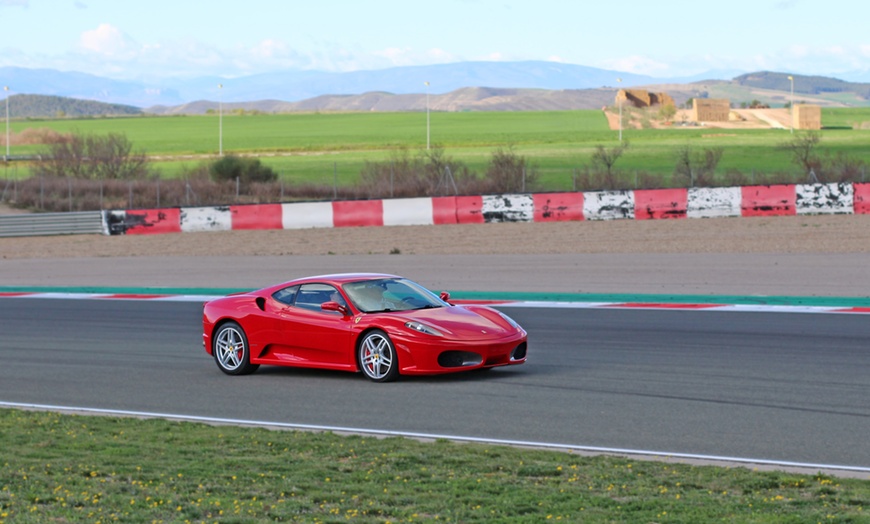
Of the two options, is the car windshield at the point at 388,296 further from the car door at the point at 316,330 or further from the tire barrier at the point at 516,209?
the tire barrier at the point at 516,209

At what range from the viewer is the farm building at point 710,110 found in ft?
434

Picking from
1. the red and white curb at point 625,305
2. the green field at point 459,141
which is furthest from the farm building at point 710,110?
the red and white curb at point 625,305

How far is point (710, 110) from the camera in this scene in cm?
13362

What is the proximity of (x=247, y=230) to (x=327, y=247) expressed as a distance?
4487 millimetres

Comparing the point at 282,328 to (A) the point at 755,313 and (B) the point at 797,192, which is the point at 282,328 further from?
(B) the point at 797,192

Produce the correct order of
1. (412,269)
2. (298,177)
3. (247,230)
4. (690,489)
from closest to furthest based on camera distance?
1. (690,489)
2. (412,269)
3. (247,230)
4. (298,177)

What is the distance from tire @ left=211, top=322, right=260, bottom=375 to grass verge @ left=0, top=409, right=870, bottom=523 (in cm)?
423

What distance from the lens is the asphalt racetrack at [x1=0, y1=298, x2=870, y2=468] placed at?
31.3ft

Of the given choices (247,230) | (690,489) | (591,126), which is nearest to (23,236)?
(247,230)

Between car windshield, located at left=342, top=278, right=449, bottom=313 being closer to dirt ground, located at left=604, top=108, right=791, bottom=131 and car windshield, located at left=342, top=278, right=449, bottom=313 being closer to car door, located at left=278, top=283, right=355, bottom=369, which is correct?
car door, located at left=278, top=283, right=355, bottom=369

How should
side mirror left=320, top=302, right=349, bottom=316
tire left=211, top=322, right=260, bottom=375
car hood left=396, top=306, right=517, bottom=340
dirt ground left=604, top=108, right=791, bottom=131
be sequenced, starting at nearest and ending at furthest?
car hood left=396, top=306, right=517, bottom=340
side mirror left=320, top=302, right=349, bottom=316
tire left=211, top=322, right=260, bottom=375
dirt ground left=604, top=108, right=791, bottom=131

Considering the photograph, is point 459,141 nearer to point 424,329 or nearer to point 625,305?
point 625,305

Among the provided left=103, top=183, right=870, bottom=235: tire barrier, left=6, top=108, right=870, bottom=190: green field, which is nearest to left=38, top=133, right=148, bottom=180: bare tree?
left=6, top=108, right=870, bottom=190: green field

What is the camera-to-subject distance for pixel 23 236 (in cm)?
3538
